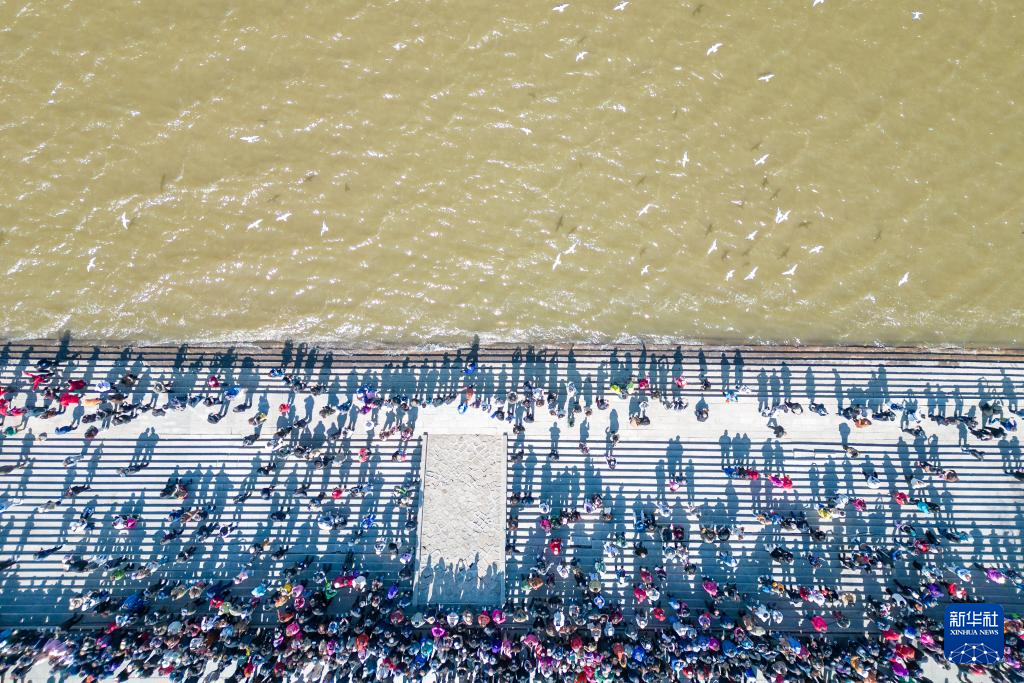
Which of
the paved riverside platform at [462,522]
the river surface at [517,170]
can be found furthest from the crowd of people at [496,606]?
the river surface at [517,170]

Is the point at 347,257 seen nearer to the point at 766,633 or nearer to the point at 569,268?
the point at 569,268

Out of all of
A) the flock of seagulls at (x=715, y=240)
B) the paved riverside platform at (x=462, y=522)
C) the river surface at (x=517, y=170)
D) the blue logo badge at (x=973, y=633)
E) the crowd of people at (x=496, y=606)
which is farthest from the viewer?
the flock of seagulls at (x=715, y=240)

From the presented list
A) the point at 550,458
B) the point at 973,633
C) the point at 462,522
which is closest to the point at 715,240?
Result: the point at 550,458

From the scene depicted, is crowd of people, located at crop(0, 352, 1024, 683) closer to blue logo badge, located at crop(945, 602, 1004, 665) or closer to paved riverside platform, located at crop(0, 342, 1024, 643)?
paved riverside platform, located at crop(0, 342, 1024, 643)

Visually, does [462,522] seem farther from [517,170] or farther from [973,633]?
[973,633]

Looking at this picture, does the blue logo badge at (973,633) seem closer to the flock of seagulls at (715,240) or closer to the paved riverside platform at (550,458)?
the paved riverside platform at (550,458)
